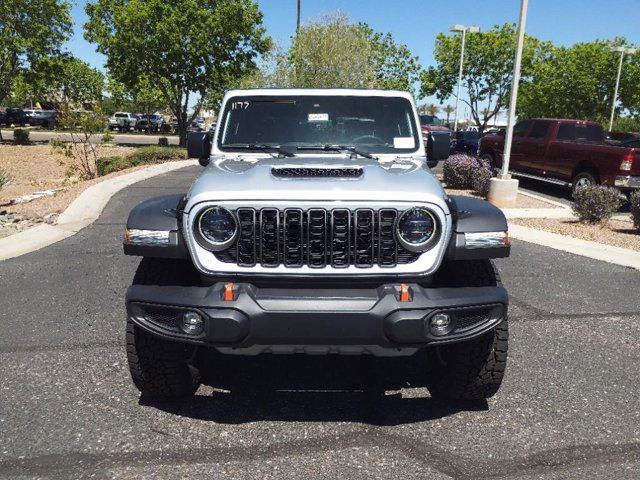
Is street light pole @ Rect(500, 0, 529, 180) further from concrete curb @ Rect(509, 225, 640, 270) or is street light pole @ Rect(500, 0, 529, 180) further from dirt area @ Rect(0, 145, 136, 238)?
dirt area @ Rect(0, 145, 136, 238)

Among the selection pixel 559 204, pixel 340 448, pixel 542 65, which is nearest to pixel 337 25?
pixel 559 204

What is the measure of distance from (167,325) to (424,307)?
4.20 feet

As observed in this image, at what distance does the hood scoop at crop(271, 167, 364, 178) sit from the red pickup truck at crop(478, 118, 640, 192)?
34.3 ft

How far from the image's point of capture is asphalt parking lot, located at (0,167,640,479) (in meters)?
2.94

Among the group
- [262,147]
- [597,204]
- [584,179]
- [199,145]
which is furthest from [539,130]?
[199,145]

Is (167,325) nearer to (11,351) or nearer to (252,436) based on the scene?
(252,436)

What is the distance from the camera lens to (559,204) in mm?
12922

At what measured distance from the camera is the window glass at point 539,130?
14.3 m

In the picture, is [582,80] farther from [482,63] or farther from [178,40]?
[178,40]

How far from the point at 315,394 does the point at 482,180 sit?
33.0 feet

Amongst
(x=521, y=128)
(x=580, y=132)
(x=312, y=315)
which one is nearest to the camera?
(x=312, y=315)

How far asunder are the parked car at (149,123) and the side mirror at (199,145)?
51.2m

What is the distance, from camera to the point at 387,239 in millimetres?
3006

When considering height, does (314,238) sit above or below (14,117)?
above
